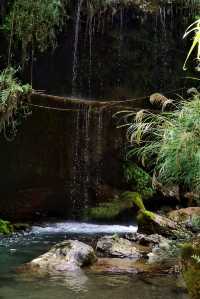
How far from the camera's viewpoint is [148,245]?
7250 mm

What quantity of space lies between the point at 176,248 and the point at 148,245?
2.67ft

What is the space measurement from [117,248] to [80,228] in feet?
9.89

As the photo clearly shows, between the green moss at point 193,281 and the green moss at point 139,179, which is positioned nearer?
the green moss at point 193,281

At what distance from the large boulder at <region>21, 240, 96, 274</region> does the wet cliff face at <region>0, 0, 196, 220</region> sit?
15.0 feet

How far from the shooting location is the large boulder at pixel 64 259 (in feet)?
19.2

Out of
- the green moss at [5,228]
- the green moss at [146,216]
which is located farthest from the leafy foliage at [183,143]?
the green moss at [5,228]

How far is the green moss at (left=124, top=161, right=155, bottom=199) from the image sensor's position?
37.7ft

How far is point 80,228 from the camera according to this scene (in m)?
9.84

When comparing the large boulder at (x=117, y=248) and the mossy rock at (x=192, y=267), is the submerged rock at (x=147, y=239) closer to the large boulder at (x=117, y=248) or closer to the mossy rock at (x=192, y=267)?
the large boulder at (x=117, y=248)

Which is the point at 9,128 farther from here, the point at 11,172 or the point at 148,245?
the point at 148,245

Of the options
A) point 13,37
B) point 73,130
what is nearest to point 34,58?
point 13,37

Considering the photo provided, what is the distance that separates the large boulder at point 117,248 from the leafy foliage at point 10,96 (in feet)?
10.6

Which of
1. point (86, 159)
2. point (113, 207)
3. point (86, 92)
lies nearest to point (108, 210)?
point (113, 207)

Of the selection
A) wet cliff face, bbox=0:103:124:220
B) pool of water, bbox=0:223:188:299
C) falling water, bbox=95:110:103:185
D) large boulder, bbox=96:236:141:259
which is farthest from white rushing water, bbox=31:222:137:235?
pool of water, bbox=0:223:188:299
